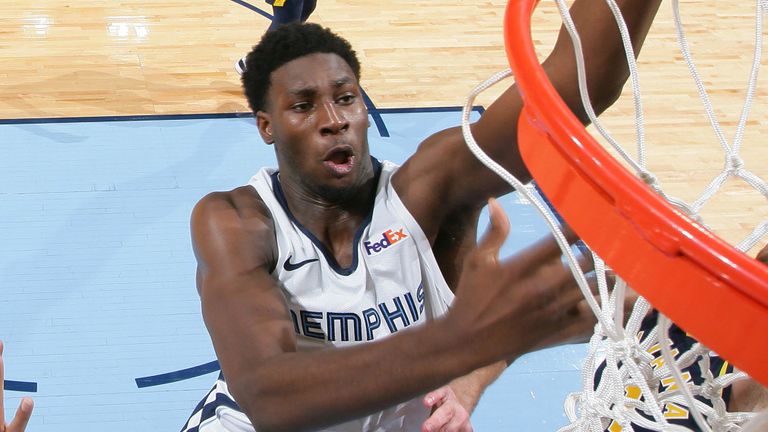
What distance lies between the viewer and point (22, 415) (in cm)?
188

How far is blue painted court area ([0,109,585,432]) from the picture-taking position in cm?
335

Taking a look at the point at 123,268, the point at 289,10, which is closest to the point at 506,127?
the point at 123,268

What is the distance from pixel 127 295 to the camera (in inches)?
149

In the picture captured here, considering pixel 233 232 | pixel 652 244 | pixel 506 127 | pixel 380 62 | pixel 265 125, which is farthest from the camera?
pixel 380 62

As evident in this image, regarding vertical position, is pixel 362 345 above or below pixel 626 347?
below

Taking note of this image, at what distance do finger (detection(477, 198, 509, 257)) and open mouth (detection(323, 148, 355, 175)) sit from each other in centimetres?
110

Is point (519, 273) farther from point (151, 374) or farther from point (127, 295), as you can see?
point (127, 295)

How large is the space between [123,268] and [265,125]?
62.9 inches

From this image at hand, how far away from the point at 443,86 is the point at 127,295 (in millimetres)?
2308

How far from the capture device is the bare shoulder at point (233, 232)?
85.6 inches

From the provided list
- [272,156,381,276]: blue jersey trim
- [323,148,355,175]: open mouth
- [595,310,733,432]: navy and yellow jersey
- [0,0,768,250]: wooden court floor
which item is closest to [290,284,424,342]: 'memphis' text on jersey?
[272,156,381,276]: blue jersey trim

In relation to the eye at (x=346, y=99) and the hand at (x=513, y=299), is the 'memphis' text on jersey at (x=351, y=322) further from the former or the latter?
the hand at (x=513, y=299)

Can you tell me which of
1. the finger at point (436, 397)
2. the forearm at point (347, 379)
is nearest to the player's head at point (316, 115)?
the finger at point (436, 397)

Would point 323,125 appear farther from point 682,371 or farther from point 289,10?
point 289,10
